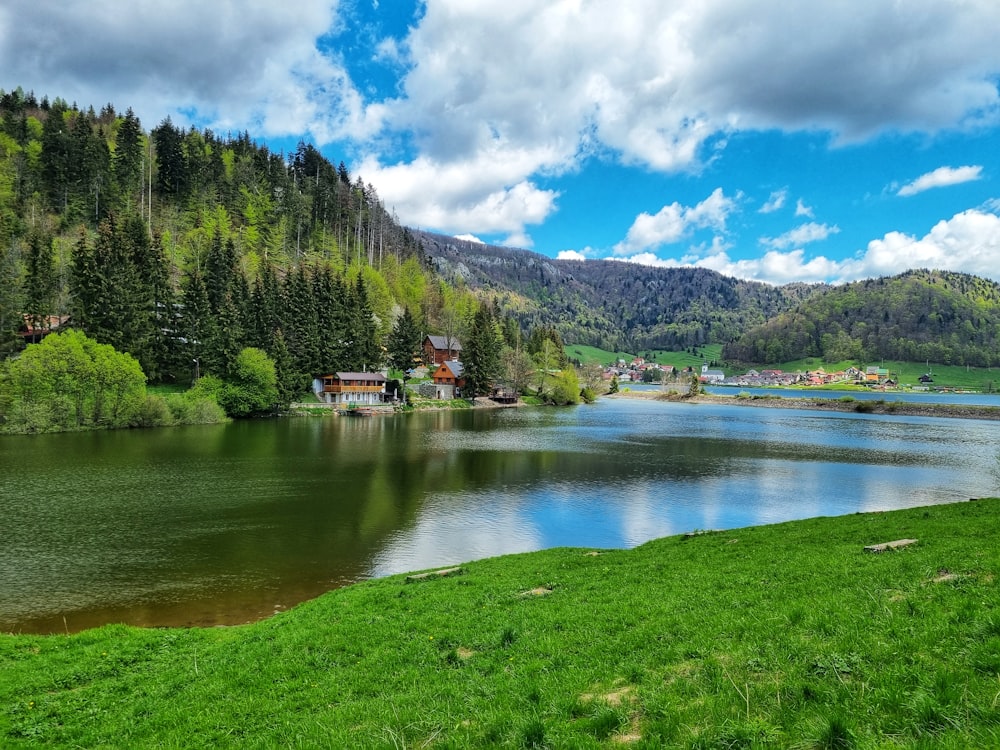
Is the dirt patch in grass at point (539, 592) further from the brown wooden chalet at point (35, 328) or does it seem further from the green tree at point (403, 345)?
the green tree at point (403, 345)

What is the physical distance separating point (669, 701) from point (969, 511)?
21548 mm

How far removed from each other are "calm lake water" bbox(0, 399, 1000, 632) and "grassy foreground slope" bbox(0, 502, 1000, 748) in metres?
7.21

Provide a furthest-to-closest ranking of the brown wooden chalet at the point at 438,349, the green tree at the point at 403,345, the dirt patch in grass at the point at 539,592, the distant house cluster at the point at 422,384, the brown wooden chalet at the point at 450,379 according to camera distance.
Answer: the brown wooden chalet at the point at 438,349, the brown wooden chalet at the point at 450,379, the green tree at the point at 403,345, the distant house cluster at the point at 422,384, the dirt patch in grass at the point at 539,592

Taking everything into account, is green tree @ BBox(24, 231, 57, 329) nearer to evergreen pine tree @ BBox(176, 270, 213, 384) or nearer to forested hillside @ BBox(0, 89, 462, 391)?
forested hillside @ BBox(0, 89, 462, 391)

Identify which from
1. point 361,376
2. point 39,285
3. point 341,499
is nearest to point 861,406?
point 361,376

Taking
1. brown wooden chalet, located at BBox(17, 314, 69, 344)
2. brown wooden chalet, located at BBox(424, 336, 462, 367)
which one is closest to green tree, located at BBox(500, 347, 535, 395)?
brown wooden chalet, located at BBox(424, 336, 462, 367)

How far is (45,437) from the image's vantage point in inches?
2136

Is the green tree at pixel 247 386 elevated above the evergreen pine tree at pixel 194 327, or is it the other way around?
the evergreen pine tree at pixel 194 327

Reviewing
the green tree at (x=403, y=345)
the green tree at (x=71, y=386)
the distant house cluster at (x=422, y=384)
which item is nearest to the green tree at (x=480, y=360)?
the distant house cluster at (x=422, y=384)

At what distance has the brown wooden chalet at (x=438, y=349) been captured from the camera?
130 meters

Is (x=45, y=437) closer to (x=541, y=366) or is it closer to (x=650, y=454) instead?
(x=650, y=454)

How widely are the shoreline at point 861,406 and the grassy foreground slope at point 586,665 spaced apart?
420 feet

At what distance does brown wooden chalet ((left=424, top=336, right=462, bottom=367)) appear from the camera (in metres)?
130

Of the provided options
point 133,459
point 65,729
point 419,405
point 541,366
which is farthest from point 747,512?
point 541,366
